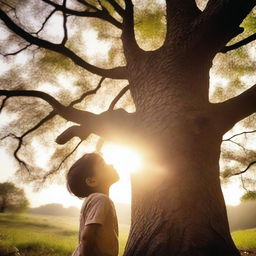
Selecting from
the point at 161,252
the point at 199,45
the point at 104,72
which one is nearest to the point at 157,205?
the point at 161,252

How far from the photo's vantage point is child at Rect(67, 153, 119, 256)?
1487 mm

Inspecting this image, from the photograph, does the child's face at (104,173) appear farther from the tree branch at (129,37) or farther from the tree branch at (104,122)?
the tree branch at (129,37)

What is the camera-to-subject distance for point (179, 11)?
3.68m

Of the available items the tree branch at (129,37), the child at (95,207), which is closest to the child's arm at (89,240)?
the child at (95,207)

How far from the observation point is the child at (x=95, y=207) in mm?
1487

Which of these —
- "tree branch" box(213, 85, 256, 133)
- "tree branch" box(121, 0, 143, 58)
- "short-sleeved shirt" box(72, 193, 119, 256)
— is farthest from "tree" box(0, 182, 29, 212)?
"short-sleeved shirt" box(72, 193, 119, 256)

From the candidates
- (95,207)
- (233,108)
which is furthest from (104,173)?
(233,108)

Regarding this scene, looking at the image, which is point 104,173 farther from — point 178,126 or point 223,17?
point 223,17

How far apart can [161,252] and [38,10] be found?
582cm

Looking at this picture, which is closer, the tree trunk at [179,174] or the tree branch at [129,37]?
the tree trunk at [179,174]

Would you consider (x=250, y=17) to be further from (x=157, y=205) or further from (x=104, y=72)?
(x=157, y=205)

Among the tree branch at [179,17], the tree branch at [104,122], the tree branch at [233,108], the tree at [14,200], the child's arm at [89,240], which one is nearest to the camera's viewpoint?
the child's arm at [89,240]

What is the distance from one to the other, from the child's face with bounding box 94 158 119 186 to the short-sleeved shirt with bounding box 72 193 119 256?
178 millimetres

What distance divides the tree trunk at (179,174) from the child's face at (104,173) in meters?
0.57
